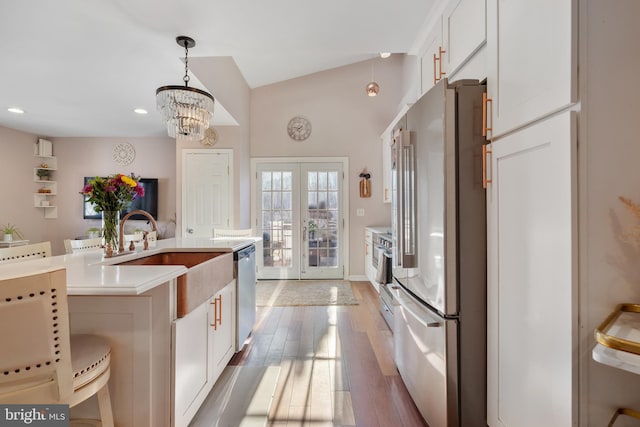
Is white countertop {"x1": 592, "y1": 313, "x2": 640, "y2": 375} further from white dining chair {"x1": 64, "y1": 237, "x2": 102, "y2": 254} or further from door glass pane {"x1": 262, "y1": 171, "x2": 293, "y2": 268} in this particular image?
door glass pane {"x1": 262, "y1": 171, "x2": 293, "y2": 268}

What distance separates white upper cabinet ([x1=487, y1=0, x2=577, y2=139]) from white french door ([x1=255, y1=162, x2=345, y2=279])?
3815mm

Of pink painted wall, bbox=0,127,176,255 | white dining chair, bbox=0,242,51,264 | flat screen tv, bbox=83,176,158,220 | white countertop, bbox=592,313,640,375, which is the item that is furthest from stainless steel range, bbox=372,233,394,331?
flat screen tv, bbox=83,176,158,220

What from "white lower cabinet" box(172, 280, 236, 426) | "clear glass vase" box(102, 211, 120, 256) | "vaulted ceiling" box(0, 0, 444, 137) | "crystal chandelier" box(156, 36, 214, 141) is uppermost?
"vaulted ceiling" box(0, 0, 444, 137)

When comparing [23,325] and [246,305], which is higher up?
[23,325]

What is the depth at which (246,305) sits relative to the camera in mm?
2562

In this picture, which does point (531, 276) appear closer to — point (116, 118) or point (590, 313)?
point (590, 313)

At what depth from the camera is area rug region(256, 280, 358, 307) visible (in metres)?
3.88

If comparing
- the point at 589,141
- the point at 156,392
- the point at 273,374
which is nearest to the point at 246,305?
the point at 273,374

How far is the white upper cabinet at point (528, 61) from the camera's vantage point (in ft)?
3.05

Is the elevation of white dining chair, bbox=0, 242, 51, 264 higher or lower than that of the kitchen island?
higher

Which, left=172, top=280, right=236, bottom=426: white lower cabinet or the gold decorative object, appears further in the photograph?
left=172, top=280, right=236, bottom=426: white lower cabinet

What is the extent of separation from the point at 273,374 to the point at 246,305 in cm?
63

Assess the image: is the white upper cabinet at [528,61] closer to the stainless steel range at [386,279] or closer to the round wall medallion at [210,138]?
the stainless steel range at [386,279]

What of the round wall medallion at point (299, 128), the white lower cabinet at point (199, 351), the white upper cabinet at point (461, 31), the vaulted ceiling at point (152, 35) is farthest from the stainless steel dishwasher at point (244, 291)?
the round wall medallion at point (299, 128)
